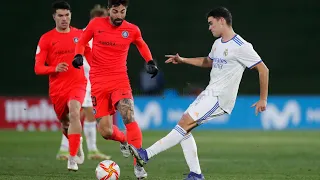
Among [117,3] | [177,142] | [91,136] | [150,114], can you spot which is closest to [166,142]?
[177,142]

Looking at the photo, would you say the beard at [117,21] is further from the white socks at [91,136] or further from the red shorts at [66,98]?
the white socks at [91,136]

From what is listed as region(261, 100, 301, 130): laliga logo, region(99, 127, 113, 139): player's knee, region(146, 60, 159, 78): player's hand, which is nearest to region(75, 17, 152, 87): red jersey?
region(146, 60, 159, 78): player's hand

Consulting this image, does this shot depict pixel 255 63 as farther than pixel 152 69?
No

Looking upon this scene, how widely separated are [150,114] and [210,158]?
24.5 ft

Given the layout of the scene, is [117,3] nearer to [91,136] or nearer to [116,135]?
[116,135]

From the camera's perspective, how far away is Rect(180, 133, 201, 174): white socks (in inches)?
313

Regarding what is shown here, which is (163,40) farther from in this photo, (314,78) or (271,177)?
(271,177)

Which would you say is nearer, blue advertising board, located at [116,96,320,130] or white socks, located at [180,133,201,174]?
white socks, located at [180,133,201,174]

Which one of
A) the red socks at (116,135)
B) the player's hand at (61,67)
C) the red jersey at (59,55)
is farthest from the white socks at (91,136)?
the player's hand at (61,67)

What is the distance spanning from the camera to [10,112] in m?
18.8

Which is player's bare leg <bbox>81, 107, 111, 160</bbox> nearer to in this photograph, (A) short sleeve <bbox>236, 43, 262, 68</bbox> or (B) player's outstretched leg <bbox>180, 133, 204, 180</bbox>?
(B) player's outstretched leg <bbox>180, 133, 204, 180</bbox>

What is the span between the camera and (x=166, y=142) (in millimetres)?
7781

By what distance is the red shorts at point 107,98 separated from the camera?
28.4 feet

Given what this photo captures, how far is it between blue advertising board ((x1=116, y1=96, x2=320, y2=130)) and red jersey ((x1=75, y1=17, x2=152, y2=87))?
32.9 feet
